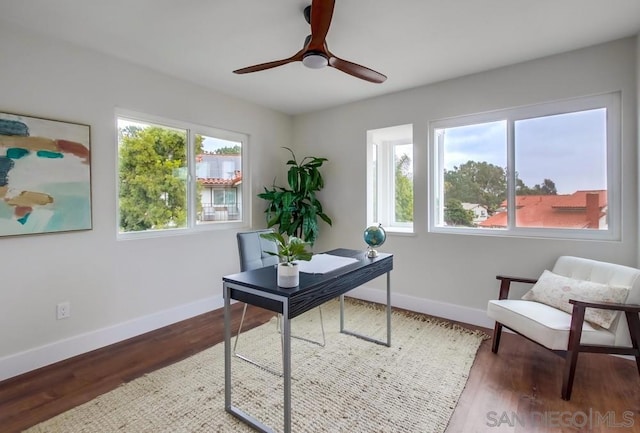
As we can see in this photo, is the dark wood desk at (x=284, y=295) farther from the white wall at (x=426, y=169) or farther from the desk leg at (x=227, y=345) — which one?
the white wall at (x=426, y=169)

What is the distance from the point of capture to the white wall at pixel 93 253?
7.36ft

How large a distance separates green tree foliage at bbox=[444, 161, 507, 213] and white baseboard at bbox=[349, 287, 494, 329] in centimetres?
104

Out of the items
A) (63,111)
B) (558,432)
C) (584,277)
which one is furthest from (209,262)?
(584,277)

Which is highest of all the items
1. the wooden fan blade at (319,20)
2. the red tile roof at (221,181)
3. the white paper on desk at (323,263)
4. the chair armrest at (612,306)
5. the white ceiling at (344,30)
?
the white ceiling at (344,30)

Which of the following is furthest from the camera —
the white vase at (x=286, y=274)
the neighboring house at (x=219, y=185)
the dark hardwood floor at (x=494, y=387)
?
the neighboring house at (x=219, y=185)

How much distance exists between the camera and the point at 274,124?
430 centimetres

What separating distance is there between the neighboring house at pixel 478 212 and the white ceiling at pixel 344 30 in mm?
1310

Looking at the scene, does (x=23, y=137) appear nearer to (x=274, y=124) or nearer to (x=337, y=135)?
(x=274, y=124)

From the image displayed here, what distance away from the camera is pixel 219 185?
371 centimetres

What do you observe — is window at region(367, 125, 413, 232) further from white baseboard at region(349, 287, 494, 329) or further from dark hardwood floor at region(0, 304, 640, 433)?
dark hardwood floor at region(0, 304, 640, 433)

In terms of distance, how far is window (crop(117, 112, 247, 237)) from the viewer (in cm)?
292

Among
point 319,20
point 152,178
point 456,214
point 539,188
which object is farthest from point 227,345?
point 539,188

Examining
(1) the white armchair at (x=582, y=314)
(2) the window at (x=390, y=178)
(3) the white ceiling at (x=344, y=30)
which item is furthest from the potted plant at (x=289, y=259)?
(2) the window at (x=390, y=178)

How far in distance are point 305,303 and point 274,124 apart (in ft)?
10.5
